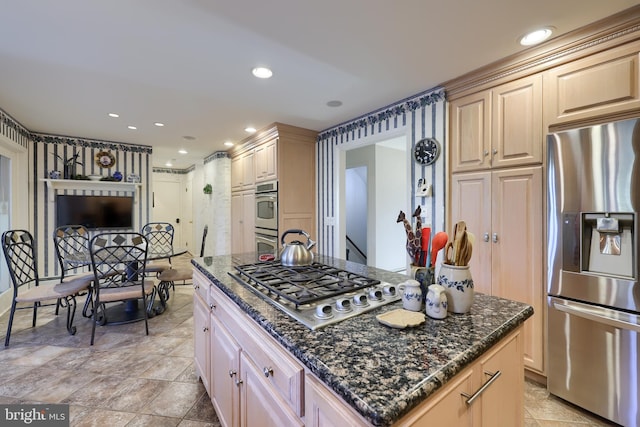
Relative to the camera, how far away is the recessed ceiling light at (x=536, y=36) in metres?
1.73

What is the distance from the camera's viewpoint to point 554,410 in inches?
70.1

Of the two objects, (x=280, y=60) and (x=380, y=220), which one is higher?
(x=280, y=60)

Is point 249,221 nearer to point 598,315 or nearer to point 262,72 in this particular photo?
point 262,72

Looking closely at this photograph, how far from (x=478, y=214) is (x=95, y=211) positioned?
5675 millimetres

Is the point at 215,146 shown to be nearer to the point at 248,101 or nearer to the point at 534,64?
the point at 248,101

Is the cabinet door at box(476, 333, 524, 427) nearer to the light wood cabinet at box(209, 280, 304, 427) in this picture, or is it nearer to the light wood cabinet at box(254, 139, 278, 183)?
the light wood cabinet at box(209, 280, 304, 427)

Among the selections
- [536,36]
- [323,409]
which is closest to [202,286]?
[323,409]

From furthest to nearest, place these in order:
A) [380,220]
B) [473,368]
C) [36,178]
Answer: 1. [380,220]
2. [36,178]
3. [473,368]

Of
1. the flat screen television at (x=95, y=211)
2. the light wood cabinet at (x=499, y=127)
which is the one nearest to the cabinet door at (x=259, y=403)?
the light wood cabinet at (x=499, y=127)

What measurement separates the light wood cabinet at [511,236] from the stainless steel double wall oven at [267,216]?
7.54 feet

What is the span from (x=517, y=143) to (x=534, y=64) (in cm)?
54

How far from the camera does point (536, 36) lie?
1794 millimetres

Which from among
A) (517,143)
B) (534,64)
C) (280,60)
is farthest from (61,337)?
(534,64)

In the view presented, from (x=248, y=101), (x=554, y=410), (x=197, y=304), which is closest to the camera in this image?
(x=554, y=410)
